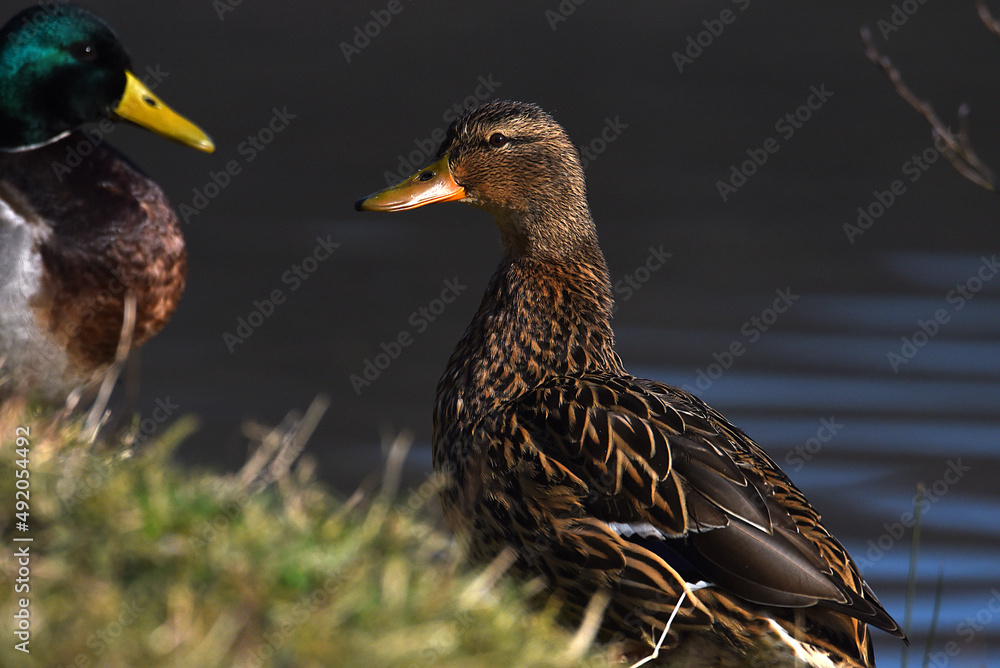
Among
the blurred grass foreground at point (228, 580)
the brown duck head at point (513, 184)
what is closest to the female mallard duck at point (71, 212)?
the brown duck head at point (513, 184)

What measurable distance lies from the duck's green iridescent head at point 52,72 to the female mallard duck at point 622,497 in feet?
5.07

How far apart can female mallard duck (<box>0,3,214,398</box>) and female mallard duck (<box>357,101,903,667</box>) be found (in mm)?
1098

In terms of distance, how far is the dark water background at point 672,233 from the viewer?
7.83 meters

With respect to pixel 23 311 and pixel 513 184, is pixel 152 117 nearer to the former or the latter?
pixel 23 311

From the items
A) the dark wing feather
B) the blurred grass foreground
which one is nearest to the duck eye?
the dark wing feather

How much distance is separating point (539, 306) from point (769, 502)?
1.14 meters

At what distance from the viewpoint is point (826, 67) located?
1366 cm

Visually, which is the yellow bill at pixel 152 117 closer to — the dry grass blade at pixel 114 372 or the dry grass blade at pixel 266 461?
the dry grass blade at pixel 114 372

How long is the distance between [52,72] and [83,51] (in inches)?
5.0

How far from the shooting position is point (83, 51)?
15.8 ft

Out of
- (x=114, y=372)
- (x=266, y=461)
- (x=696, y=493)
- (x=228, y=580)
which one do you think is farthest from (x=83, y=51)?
(x=228, y=580)

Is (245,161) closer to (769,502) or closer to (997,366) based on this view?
(997,366)

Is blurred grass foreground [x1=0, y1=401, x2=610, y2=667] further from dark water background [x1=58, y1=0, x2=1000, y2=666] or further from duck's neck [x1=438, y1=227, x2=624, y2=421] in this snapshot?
dark water background [x1=58, y1=0, x2=1000, y2=666]

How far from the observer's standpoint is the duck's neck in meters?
4.51
